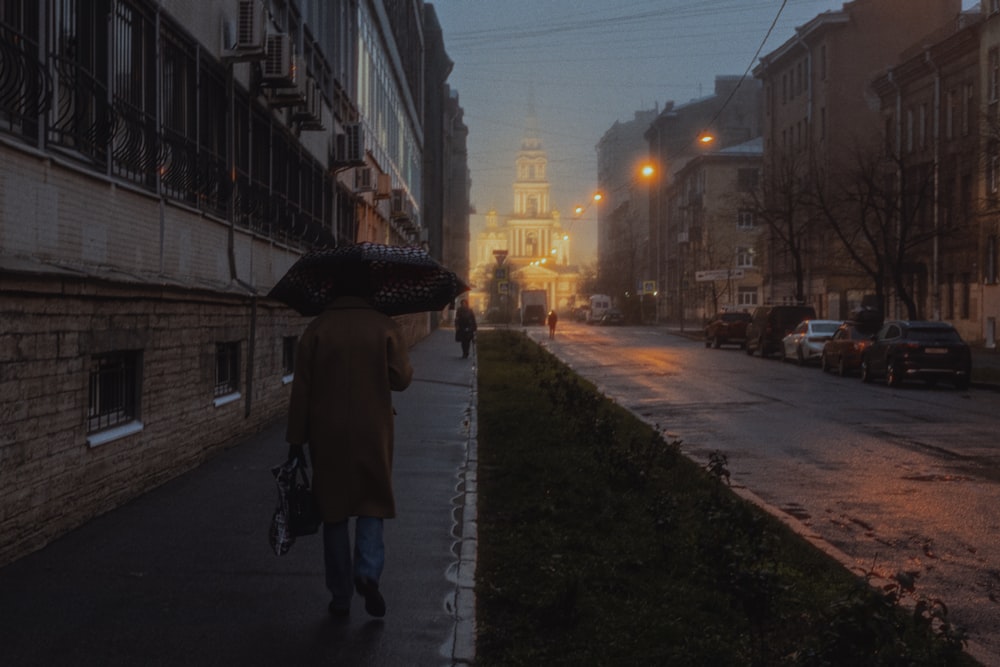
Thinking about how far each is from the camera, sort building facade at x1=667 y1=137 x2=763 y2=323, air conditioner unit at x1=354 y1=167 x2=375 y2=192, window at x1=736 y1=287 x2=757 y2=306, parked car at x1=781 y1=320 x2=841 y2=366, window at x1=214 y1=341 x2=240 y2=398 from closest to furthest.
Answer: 1. window at x1=214 y1=341 x2=240 y2=398
2. air conditioner unit at x1=354 y1=167 x2=375 y2=192
3. parked car at x1=781 y1=320 x2=841 y2=366
4. building facade at x1=667 y1=137 x2=763 y2=323
5. window at x1=736 y1=287 x2=757 y2=306

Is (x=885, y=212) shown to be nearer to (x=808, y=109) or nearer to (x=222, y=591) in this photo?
(x=808, y=109)

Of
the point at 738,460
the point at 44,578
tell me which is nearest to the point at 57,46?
the point at 44,578

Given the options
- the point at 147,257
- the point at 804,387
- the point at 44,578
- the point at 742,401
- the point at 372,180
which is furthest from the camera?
the point at 372,180

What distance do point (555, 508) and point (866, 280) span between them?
4864 cm

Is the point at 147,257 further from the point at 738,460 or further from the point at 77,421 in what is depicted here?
the point at 738,460

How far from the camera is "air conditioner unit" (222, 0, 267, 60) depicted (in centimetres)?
1540

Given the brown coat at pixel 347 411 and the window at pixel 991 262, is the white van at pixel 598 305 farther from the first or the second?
the brown coat at pixel 347 411

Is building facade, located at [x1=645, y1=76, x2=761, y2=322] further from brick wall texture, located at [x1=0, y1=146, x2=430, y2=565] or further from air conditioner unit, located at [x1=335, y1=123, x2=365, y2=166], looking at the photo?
brick wall texture, located at [x1=0, y1=146, x2=430, y2=565]

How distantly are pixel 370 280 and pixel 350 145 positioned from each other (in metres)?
19.9

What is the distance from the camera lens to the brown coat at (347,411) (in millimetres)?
6223

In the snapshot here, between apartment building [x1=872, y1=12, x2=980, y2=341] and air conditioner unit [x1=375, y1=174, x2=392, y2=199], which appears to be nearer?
air conditioner unit [x1=375, y1=174, x2=392, y2=199]

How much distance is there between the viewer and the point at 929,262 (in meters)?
49.3

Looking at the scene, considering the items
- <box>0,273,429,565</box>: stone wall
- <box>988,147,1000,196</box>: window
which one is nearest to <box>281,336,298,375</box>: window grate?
<box>0,273,429,565</box>: stone wall

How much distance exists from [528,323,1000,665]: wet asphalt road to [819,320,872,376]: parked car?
293 centimetres
